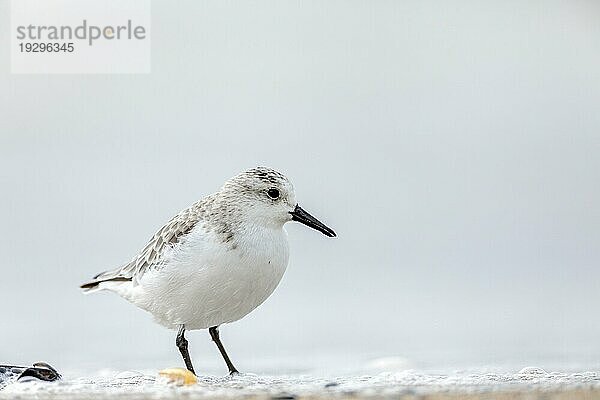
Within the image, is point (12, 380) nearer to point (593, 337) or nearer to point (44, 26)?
point (44, 26)

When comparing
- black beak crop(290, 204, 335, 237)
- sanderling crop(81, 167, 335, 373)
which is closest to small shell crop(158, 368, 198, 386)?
sanderling crop(81, 167, 335, 373)

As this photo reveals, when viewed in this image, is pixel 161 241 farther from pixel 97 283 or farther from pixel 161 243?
pixel 97 283

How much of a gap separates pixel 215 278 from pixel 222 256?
82 millimetres

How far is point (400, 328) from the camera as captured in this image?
6.07 metres

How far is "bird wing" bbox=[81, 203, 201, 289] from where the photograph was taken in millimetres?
3891

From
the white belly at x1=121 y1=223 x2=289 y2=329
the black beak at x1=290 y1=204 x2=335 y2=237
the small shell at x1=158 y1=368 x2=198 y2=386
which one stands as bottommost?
the small shell at x1=158 y1=368 x2=198 y2=386

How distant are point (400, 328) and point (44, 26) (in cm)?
260

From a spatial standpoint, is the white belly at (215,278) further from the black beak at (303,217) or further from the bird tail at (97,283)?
the bird tail at (97,283)

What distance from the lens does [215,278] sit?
3715 millimetres

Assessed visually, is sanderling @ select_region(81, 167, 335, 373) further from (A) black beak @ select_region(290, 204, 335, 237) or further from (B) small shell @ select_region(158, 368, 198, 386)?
(B) small shell @ select_region(158, 368, 198, 386)

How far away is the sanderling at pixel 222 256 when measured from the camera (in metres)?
3.73

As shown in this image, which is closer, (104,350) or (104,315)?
(104,350)

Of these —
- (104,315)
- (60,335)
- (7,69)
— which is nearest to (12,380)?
(60,335)

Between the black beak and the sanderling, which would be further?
the black beak
